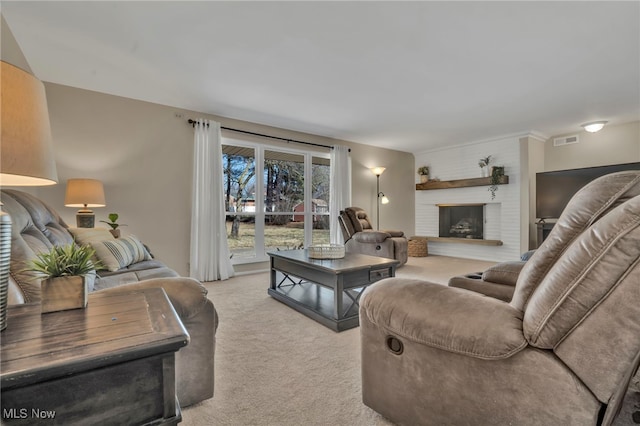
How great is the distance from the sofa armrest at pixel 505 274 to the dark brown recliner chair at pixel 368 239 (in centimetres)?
316

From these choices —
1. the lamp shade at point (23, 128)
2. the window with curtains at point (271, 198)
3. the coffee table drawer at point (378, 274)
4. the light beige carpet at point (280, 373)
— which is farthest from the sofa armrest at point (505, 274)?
the window with curtains at point (271, 198)

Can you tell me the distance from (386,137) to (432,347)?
5.07 meters

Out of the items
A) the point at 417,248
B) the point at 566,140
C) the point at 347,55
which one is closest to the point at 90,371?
the point at 347,55

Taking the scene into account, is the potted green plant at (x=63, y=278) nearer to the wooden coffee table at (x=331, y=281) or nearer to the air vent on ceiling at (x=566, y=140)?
the wooden coffee table at (x=331, y=281)

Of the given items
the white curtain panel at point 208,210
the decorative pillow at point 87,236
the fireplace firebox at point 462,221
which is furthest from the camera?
the fireplace firebox at point 462,221

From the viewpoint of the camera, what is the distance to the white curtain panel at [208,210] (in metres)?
4.10

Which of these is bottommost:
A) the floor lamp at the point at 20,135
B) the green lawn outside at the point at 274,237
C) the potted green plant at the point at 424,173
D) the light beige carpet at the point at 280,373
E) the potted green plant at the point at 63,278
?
the light beige carpet at the point at 280,373

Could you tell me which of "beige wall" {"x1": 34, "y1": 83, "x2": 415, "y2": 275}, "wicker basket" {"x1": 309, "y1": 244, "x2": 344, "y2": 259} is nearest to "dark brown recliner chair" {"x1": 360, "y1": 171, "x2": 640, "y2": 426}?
"wicker basket" {"x1": 309, "y1": 244, "x2": 344, "y2": 259}

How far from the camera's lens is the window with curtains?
4.72 metres

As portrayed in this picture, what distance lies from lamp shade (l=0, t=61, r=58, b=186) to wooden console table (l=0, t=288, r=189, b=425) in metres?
0.39

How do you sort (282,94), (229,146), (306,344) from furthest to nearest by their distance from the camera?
(229,146), (282,94), (306,344)

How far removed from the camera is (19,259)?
1126 mm

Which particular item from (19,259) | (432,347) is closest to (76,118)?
(19,259)

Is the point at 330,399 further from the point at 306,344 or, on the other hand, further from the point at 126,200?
the point at 126,200
